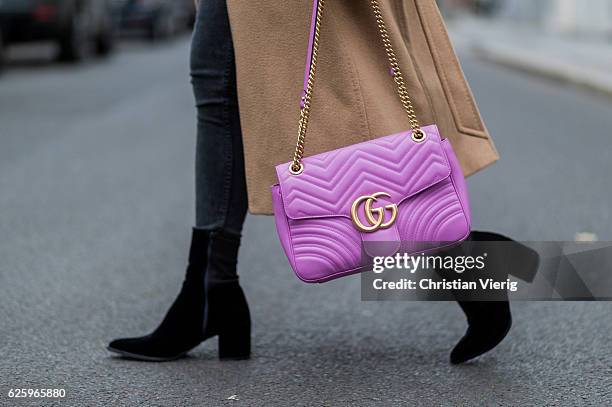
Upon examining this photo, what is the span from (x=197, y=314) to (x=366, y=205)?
665mm

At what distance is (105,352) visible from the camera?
10.4ft

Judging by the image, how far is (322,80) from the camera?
2660mm

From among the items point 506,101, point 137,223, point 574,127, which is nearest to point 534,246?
point 137,223

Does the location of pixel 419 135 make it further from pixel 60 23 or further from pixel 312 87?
pixel 60 23

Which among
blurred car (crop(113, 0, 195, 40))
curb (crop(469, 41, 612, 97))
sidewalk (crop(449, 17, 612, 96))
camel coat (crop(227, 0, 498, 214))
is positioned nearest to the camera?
camel coat (crop(227, 0, 498, 214))

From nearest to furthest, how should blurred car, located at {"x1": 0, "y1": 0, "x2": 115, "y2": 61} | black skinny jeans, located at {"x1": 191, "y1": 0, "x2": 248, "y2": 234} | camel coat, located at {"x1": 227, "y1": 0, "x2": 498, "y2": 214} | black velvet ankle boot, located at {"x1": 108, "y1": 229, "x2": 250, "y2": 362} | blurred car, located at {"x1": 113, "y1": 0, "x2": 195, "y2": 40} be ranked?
camel coat, located at {"x1": 227, "y1": 0, "x2": 498, "y2": 214} < black skinny jeans, located at {"x1": 191, "y1": 0, "x2": 248, "y2": 234} < black velvet ankle boot, located at {"x1": 108, "y1": 229, "x2": 250, "y2": 362} < blurred car, located at {"x1": 0, "y1": 0, "x2": 115, "y2": 61} < blurred car, located at {"x1": 113, "y1": 0, "x2": 195, "y2": 40}

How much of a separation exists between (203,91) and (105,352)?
2.69ft

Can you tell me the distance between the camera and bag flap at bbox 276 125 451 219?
2.54 meters

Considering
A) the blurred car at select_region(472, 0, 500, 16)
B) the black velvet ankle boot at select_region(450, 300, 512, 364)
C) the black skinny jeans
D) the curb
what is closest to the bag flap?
the black skinny jeans

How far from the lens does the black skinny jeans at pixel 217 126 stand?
2.79 metres

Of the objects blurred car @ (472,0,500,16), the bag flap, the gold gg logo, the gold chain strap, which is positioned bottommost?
blurred car @ (472,0,500,16)

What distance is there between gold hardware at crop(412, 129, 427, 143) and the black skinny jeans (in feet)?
1.58

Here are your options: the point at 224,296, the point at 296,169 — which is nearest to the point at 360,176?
the point at 296,169

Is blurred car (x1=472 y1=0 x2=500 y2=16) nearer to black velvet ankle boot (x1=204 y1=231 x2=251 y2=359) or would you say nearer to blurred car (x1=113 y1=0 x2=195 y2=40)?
blurred car (x1=113 y1=0 x2=195 y2=40)
